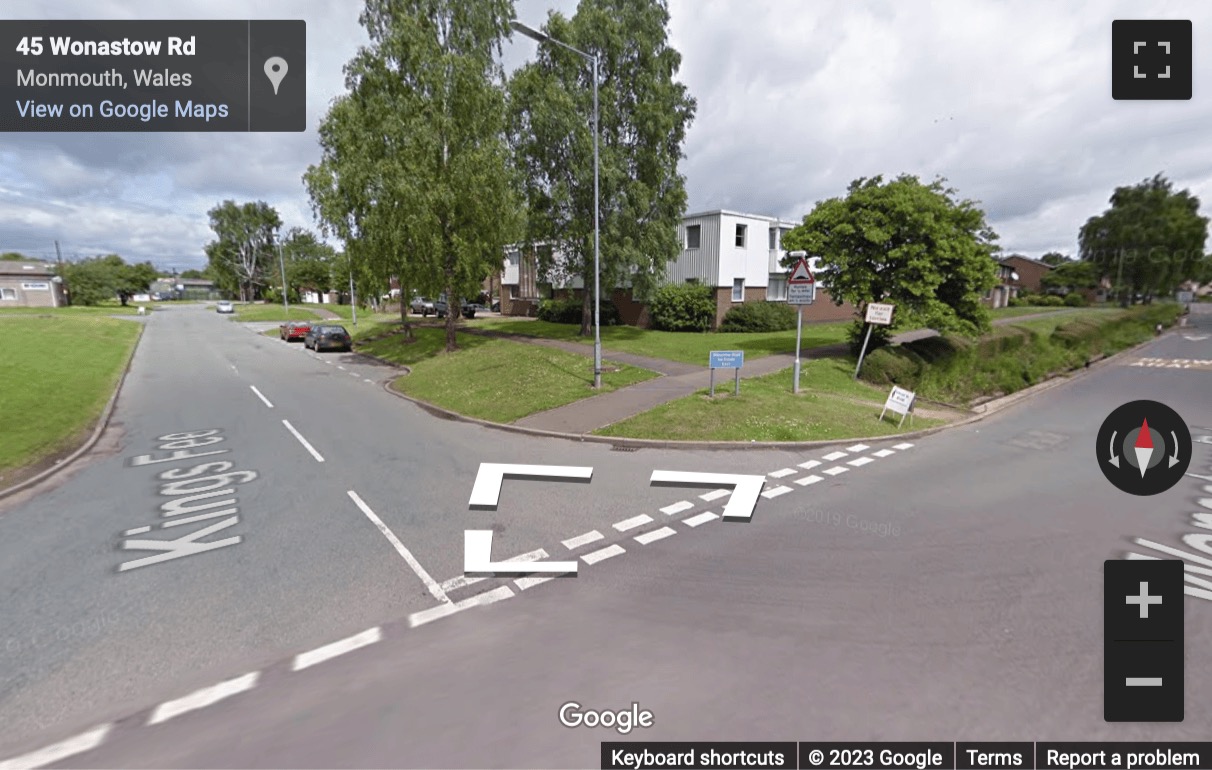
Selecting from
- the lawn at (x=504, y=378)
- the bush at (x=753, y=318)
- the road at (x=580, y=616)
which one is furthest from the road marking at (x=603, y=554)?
the bush at (x=753, y=318)

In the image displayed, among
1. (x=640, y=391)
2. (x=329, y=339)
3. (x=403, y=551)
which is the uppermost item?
(x=329, y=339)

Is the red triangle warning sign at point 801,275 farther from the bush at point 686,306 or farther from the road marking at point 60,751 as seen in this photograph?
the bush at point 686,306

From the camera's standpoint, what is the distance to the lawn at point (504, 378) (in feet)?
42.3

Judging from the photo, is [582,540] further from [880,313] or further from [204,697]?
[880,313]

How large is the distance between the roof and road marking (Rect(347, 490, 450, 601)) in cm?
8107

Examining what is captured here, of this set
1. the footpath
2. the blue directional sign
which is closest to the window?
the footpath

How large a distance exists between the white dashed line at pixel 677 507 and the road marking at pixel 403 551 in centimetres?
293

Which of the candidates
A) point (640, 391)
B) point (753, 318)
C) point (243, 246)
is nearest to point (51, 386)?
point (640, 391)

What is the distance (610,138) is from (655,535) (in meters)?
20.1

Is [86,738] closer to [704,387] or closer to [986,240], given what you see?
[704,387]

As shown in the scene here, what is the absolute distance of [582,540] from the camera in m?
5.77

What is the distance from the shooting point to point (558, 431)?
10625 millimetres

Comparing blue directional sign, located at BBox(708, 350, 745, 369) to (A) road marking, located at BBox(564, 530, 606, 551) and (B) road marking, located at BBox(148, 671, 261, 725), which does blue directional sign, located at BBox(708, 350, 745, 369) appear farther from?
(B) road marking, located at BBox(148, 671, 261, 725)

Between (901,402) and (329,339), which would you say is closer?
(901,402)
